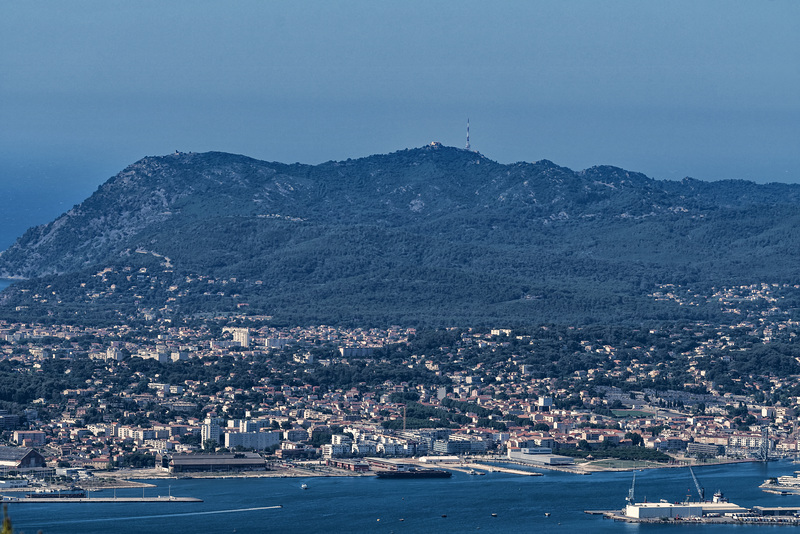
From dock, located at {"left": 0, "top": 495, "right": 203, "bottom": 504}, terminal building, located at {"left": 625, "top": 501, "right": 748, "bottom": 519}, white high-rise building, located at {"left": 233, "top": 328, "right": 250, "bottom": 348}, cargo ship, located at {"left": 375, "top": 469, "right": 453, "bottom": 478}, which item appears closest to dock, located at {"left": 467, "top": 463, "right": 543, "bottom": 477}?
cargo ship, located at {"left": 375, "top": 469, "right": 453, "bottom": 478}

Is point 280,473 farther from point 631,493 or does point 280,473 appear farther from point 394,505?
point 631,493

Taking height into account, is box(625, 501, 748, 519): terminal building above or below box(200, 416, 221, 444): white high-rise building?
below

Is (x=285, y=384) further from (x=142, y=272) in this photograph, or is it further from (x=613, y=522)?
(x=142, y=272)

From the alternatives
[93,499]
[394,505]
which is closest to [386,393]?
[394,505]

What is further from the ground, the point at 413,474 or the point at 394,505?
the point at 413,474

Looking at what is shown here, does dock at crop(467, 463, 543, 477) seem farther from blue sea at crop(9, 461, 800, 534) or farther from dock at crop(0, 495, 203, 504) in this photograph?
dock at crop(0, 495, 203, 504)


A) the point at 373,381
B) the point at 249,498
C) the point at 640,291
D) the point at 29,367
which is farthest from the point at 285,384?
the point at 640,291
